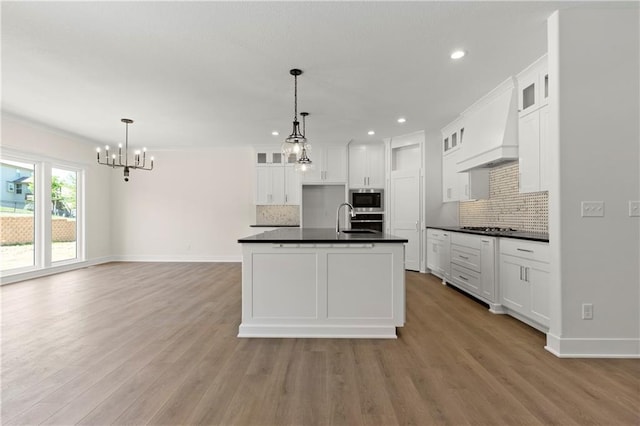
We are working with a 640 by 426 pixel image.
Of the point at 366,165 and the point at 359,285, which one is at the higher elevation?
the point at 366,165

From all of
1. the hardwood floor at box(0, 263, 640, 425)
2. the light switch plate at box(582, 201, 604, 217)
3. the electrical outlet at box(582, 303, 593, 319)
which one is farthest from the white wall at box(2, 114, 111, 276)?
the electrical outlet at box(582, 303, 593, 319)

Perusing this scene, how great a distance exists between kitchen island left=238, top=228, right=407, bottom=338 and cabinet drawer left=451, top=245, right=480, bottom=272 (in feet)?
5.47

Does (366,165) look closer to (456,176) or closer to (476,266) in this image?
(456,176)

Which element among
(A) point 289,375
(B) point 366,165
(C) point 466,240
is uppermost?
(B) point 366,165

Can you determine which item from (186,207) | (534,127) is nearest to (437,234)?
(534,127)

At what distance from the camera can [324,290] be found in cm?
296

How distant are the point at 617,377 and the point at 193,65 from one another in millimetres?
4407

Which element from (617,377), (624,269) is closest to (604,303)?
(624,269)

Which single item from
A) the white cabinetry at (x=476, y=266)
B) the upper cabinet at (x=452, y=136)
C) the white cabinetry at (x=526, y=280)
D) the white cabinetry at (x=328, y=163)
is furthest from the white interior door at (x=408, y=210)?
the white cabinetry at (x=526, y=280)

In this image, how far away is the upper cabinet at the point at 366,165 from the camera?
6938 millimetres

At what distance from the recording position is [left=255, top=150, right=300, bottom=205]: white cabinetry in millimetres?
7176

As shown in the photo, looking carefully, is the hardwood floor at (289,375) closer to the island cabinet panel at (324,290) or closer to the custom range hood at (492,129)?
the island cabinet panel at (324,290)

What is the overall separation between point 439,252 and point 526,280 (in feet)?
7.34

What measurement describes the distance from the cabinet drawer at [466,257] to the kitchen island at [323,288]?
1.67 m
